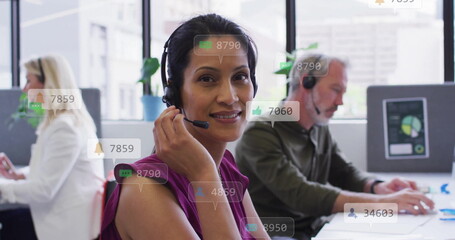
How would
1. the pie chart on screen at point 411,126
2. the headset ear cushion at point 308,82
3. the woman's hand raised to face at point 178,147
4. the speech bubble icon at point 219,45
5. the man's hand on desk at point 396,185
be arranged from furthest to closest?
the pie chart on screen at point 411,126 < the man's hand on desk at point 396,185 < the headset ear cushion at point 308,82 < the speech bubble icon at point 219,45 < the woman's hand raised to face at point 178,147

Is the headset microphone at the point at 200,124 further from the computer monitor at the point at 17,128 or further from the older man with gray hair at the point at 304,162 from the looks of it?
the computer monitor at the point at 17,128

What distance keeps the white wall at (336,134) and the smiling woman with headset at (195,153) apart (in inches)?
6.1

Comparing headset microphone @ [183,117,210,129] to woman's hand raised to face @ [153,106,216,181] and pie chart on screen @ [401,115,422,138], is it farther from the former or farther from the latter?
pie chart on screen @ [401,115,422,138]

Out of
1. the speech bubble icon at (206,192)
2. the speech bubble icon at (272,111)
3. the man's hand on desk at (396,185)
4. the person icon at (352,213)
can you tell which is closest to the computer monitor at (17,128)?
the speech bubble icon at (272,111)

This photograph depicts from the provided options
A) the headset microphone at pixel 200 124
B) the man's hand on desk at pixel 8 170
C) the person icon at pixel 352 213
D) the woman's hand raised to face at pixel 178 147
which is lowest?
the person icon at pixel 352 213

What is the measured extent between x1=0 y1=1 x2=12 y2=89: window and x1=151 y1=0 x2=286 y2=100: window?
378 mm

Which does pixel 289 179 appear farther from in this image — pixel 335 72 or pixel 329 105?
pixel 335 72

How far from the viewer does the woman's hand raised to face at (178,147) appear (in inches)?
25.0

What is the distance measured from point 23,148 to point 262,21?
643 mm

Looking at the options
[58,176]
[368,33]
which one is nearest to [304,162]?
[368,33]

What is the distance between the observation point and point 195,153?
2.10 ft

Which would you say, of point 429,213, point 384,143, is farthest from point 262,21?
point 384,143

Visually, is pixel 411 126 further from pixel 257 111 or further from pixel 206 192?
pixel 206 192

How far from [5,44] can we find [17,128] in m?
0.20
